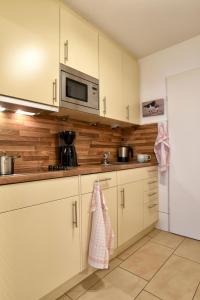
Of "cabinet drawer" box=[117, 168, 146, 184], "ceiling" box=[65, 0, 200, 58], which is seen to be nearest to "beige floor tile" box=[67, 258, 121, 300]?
"cabinet drawer" box=[117, 168, 146, 184]

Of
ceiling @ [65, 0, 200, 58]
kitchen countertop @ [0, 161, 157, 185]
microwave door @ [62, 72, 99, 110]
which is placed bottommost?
kitchen countertop @ [0, 161, 157, 185]

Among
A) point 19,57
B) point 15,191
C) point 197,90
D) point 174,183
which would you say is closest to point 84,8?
point 19,57

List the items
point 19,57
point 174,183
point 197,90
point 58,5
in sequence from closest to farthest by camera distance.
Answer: point 19,57 < point 58,5 < point 197,90 < point 174,183

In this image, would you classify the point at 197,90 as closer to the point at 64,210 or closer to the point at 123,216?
the point at 123,216

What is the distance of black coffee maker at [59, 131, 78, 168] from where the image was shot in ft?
5.98

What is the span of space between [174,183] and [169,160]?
11.8 inches

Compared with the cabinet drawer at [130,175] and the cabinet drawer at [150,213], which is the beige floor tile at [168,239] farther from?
the cabinet drawer at [130,175]

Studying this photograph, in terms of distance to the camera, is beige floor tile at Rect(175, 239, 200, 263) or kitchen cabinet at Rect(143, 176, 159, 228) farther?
kitchen cabinet at Rect(143, 176, 159, 228)

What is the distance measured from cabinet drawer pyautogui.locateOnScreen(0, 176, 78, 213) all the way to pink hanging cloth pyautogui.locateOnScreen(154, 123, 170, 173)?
140 centimetres

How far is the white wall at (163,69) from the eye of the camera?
226 centimetres

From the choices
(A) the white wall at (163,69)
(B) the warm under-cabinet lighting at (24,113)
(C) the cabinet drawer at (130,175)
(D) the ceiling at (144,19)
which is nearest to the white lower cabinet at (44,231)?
(C) the cabinet drawer at (130,175)

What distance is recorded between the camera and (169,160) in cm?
241

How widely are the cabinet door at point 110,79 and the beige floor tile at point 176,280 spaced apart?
160 centimetres

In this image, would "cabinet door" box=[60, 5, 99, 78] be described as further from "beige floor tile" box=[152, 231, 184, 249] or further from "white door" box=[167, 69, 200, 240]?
"beige floor tile" box=[152, 231, 184, 249]
